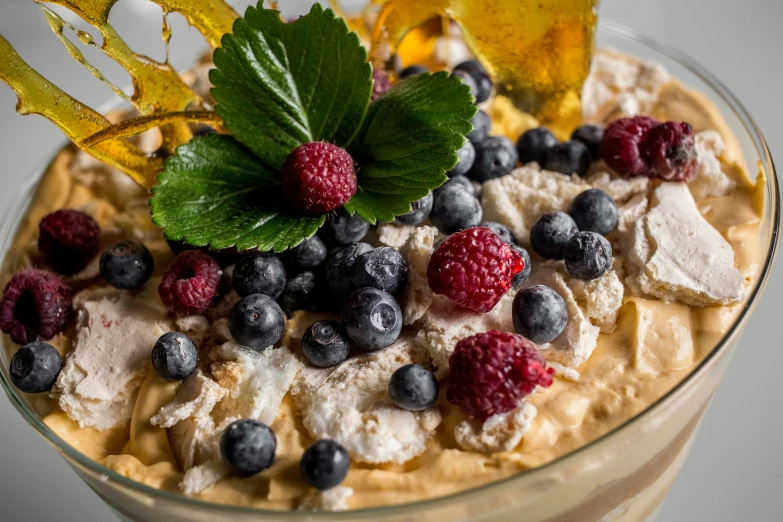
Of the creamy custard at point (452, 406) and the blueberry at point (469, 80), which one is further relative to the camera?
the blueberry at point (469, 80)

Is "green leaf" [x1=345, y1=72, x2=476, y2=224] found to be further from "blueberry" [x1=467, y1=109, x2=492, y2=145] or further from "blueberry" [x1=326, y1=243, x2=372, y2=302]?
"blueberry" [x1=467, y1=109, x2=492, y2=145]

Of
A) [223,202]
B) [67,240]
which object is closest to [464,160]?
[223,202]

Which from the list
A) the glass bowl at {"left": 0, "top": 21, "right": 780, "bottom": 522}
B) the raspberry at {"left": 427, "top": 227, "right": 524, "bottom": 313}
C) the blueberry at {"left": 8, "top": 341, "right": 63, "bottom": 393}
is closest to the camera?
the glass bowl at {"left": 0, "top": 21, "right": 780, "bottom": 522}

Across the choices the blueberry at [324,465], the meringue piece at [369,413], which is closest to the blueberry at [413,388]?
the meringue piece at [369,413]

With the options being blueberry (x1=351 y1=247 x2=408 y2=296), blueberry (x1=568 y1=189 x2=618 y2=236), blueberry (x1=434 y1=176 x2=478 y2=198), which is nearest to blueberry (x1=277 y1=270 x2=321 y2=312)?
blueberry (x1=351 y1=247 x2=408 y2=296)

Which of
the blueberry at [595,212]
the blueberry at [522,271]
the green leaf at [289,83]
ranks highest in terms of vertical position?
the green leaf at [289,83]

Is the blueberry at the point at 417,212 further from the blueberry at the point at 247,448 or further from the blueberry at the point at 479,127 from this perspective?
the blueberry at the point at 247,448

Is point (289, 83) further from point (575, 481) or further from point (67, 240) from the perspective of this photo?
point (575, 481)
